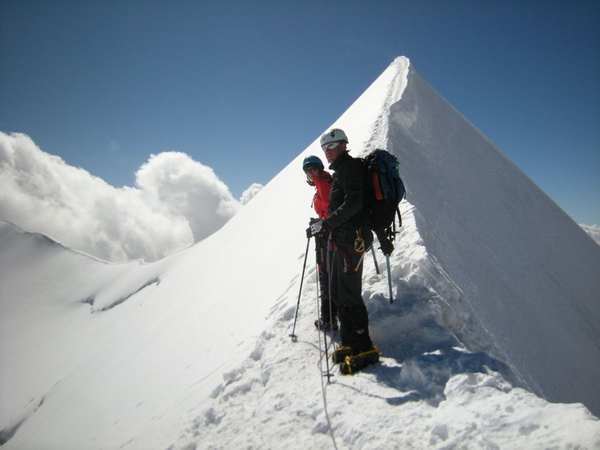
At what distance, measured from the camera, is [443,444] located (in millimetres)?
2629

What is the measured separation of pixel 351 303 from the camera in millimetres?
4094

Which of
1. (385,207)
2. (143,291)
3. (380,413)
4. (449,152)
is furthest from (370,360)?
(143,291)

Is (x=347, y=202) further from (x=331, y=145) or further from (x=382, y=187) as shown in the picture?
(x=331, y=145)

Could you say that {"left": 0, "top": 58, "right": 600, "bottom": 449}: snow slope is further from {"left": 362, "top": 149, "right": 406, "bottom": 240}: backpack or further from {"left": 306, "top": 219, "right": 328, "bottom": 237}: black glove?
{"left": 306, "top": 219, "right": 328, "bottom": 237}: black glove

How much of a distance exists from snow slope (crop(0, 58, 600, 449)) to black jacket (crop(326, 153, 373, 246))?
1.29 m

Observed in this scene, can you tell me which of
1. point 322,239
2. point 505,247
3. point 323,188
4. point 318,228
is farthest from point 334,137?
point 505,247

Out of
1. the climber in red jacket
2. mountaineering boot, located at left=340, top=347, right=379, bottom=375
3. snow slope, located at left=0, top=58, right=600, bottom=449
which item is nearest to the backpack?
the climber in red jacket

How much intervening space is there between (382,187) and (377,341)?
6.86ft

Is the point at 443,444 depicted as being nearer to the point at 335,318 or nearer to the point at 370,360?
the point at 370,360

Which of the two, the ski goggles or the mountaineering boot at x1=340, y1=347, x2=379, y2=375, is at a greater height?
the ski goggles

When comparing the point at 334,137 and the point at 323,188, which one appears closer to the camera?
the point at 334,137

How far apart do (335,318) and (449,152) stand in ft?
33.9

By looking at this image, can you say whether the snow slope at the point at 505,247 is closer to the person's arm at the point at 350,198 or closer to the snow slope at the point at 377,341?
the snow slope at the point at 377,341

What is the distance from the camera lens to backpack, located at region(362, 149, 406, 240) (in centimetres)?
402
